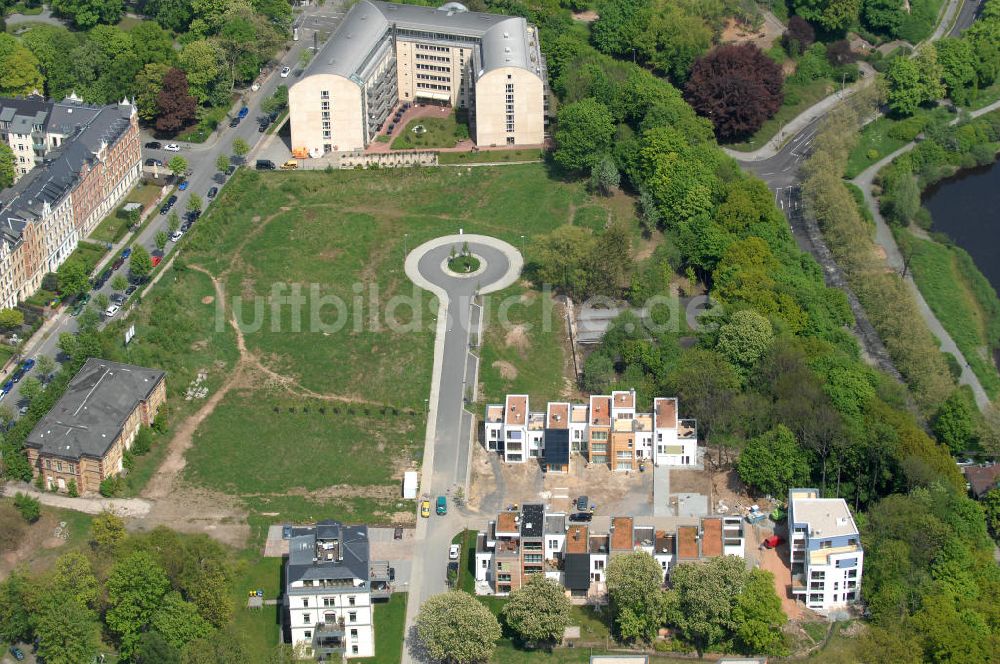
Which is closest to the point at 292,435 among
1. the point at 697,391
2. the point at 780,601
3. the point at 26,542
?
the point at 26,542

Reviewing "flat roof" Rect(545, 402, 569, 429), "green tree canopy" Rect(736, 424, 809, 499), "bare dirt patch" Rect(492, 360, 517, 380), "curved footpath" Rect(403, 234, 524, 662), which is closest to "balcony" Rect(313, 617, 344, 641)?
"curved footpath" Rect(403, 234, 524, 662)

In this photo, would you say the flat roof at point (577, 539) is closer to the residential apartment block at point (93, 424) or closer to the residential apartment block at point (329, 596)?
the residential apartment block at point (329, 596)

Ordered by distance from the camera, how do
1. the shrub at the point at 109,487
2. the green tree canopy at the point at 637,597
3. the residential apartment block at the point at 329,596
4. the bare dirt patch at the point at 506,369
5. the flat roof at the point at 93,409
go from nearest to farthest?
the residential apartment block at the point at 329,596
the green tree canopy at the point at 637,597
the shrub at the point at 109,487
the flat roof at the point at 93,409
the bare dirt patch at the point at 506,369

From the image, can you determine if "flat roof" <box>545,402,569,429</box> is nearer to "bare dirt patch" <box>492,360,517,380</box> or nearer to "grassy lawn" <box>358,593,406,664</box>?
"bare dirt patch" <box>492,360,517,380</box>

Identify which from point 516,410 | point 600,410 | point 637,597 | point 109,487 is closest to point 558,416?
point 516,410

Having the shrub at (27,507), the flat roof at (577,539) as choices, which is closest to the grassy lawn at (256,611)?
the shrub at (27,507)

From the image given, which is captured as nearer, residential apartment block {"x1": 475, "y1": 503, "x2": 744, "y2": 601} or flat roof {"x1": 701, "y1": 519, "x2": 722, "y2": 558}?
residential apartment block {"x1": 475, "y1": 503, "x2": 744, "y2": 601}

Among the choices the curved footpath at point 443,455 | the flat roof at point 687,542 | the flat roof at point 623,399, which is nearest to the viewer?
the flat roof at point 687,542
